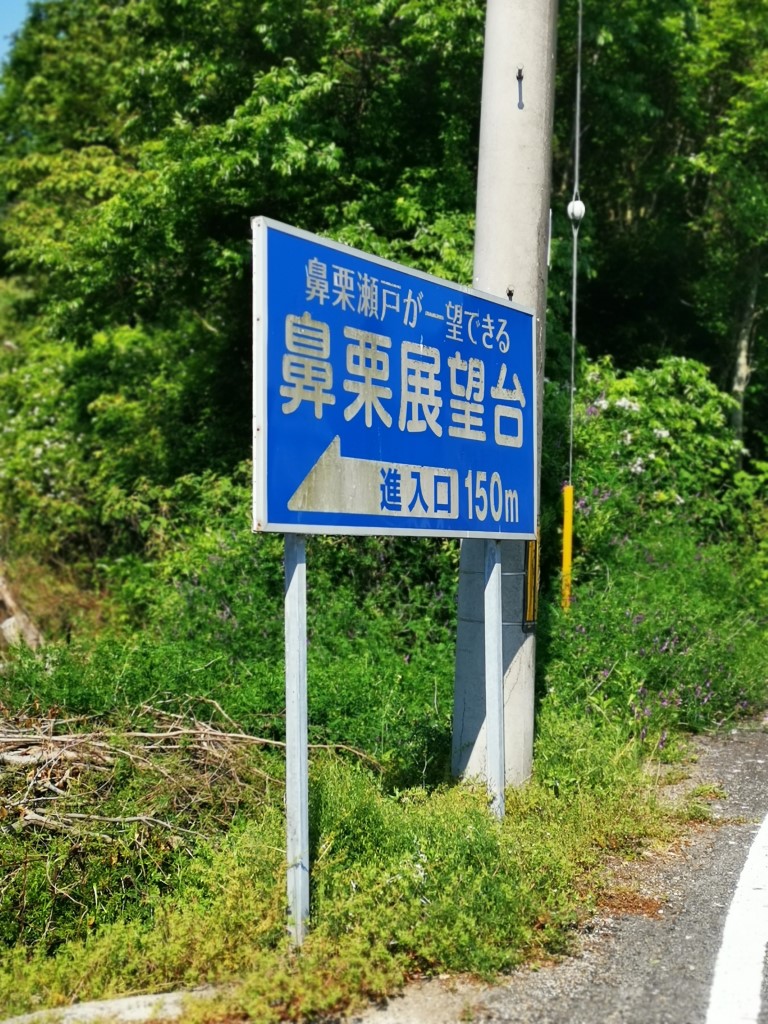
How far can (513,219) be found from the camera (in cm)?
579

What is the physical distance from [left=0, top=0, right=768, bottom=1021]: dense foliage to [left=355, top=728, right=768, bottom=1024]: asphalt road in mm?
150

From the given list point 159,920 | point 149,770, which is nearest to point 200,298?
point 149,770

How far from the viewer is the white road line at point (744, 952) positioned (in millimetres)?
3545

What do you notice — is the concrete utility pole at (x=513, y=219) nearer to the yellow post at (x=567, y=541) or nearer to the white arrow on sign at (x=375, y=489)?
the white arrow on sign at (x=375, y=489)

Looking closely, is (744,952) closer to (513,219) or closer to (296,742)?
(296,742)

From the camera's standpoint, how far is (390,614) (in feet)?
27.8

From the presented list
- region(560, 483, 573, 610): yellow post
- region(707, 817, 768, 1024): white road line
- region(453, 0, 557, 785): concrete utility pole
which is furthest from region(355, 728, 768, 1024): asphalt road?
region(560, 483, 573, 610): yellow post

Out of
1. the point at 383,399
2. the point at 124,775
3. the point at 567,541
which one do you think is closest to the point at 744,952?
the point at 383,399

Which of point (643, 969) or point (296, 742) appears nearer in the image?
point (643, 969)

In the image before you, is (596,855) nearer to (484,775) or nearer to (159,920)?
(484,775)

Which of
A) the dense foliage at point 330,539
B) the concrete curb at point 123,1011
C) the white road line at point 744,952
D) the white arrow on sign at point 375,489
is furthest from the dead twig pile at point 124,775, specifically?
the white road line at point 744,952

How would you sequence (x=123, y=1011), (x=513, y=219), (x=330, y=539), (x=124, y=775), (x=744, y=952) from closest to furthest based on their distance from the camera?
(x=123, y=1011) → (x=744, y=952) → (x=124, y=775) → (x=513, y=219) → (x=330, y=539)

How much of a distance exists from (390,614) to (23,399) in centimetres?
891

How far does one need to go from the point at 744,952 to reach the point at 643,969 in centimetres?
42
